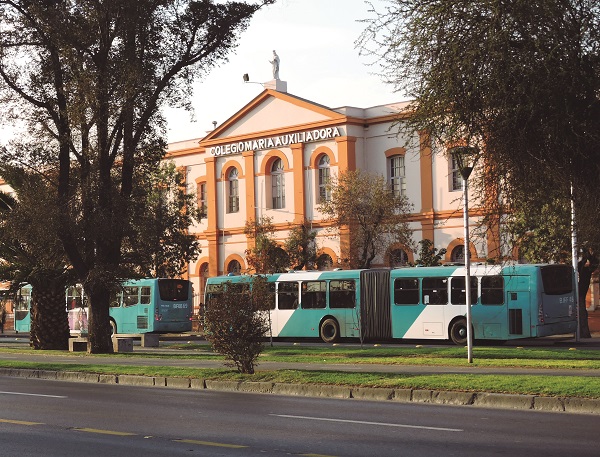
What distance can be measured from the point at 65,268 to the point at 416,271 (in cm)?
1270

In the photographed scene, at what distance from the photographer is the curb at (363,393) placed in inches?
645

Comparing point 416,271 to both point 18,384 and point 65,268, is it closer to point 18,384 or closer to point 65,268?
point 65,268

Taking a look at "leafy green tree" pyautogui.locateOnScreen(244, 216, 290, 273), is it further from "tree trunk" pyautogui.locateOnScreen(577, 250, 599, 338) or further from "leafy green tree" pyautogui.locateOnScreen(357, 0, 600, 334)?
"leafy green tree" pyautogui.locateOnScreen(357, 0, 600, 334)

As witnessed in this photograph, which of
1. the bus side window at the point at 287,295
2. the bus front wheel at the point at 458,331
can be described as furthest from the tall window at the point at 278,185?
the bus front wheel at the point at 458,331

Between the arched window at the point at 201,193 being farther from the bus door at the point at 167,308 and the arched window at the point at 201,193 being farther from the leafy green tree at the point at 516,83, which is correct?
the leafy green tree at the point at 516,83

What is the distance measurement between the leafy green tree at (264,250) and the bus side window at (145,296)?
5054mm

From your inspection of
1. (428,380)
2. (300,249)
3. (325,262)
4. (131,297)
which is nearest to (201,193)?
(325,262)

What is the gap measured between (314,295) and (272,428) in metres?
31.1

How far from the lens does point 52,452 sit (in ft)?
37.6

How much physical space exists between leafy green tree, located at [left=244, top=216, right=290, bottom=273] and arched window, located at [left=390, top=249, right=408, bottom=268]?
17.4 ft

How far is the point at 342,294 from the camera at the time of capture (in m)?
43.6

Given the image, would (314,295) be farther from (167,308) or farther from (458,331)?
(167,308)

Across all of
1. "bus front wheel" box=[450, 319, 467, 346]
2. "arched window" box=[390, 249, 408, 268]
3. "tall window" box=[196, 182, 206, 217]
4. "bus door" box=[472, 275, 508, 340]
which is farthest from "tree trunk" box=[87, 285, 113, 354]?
"tall window" box=[196, 182, 206, 217]

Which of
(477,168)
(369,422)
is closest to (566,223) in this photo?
(477,168)
